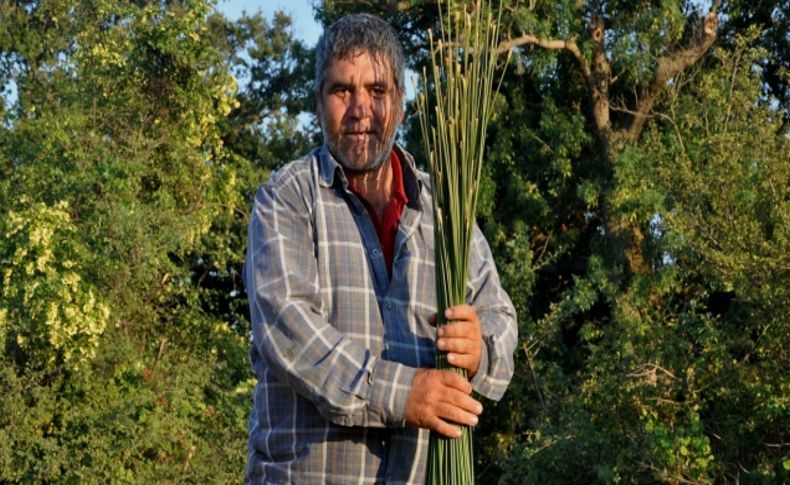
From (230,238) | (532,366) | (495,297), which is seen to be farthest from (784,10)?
(495,297)

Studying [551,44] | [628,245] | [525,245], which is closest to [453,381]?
[525,245]

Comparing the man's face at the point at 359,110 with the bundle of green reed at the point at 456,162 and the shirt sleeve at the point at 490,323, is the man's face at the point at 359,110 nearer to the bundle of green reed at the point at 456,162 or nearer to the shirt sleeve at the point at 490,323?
the bundle of green reed at the point at 456,162

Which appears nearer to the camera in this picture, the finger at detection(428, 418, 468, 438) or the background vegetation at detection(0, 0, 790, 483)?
the finger at detection(428, 418, 468, 438)

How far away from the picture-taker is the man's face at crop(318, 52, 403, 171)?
2.47 m

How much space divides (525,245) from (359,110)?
10052 mm

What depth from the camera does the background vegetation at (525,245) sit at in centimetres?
890

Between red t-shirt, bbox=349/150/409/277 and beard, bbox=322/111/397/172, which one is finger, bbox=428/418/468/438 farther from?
beard, bbox=322/111/397/172

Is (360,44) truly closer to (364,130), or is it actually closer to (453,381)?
(364,130)

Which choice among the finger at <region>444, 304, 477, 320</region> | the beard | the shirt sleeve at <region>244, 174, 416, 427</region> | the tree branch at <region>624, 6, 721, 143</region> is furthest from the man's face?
the tree branch at <region>624, 6, 721, 143</region>

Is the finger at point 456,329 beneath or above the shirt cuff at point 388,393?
above

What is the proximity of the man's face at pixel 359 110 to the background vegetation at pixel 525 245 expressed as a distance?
5.47m

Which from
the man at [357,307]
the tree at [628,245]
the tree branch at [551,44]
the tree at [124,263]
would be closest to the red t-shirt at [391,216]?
the man at [357,307]

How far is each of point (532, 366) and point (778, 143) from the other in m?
3.61

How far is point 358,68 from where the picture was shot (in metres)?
2.46
